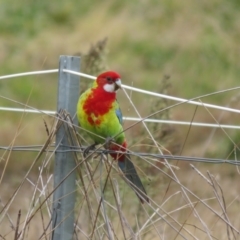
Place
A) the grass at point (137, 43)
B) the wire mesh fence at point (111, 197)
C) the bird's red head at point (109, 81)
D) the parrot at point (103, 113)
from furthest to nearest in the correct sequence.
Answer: the grass at point (137, 43)
the bird's red head at point (109, 81)
the parrot at point (103, 113)
the wire mesh fence at point (111, 197)

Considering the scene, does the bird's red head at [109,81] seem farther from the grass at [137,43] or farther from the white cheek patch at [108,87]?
the grass at [137,43]

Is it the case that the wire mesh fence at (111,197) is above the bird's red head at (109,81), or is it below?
below

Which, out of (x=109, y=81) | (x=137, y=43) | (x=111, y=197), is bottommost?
(x=137, y=43)

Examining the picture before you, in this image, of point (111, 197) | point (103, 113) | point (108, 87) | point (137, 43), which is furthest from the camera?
point (137, 43)

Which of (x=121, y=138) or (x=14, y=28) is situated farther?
(x=14, y=28)

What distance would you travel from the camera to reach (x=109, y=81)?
12.4ft

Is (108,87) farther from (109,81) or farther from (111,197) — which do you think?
(111,197)

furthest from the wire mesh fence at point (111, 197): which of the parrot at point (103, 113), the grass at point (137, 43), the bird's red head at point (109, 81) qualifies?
the grass at point (137, 43)

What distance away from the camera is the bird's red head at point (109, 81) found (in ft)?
12.3

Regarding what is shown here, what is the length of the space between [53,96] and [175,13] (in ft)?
7.51

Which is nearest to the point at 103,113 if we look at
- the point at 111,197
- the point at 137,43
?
the point at 111,197

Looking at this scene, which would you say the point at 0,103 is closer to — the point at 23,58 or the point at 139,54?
the point at 23,58

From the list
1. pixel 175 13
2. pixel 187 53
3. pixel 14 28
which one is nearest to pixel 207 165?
pixel 187 53

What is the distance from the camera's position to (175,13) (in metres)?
10.4
